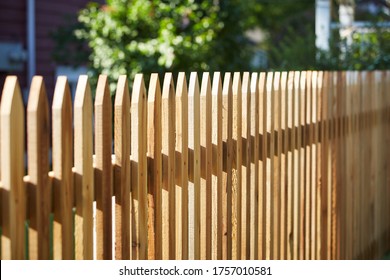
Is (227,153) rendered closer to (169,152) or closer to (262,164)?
(262,164)

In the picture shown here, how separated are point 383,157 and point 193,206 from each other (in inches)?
152

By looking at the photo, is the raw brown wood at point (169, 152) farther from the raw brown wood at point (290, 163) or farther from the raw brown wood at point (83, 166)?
the raw brown wood at point (290, 163)

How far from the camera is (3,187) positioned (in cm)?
253

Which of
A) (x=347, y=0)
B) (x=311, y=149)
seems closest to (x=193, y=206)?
(x=311, y=149)

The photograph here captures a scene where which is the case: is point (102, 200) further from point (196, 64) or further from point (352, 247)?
point (196, 64)

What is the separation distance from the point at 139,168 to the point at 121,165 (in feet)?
0.45

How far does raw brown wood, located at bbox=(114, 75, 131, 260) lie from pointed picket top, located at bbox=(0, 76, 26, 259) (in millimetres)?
561

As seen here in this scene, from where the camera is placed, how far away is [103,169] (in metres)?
3.00

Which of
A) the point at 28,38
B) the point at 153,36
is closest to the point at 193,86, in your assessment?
the point at 153,36

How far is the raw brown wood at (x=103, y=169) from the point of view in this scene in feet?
9.71

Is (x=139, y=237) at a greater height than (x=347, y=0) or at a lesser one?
lesser

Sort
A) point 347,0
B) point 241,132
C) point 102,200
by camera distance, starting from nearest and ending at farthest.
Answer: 1. point 102,200
2. point 241,132
3. point 347,0

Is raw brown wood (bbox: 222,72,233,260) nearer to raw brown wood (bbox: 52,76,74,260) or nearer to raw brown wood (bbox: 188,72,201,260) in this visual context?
raw brown wood (bbox: 188,72,201,260)

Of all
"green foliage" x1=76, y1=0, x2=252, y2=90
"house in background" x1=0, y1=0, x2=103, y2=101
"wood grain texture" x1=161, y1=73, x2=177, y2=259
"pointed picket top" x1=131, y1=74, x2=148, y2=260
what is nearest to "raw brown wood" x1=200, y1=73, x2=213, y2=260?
"wood grain texture" x1=161, y1=73, x2=177, y2=259
